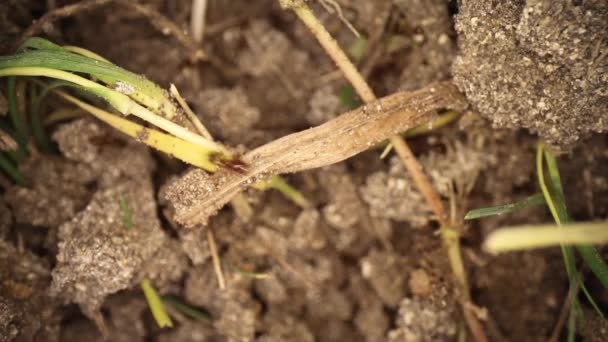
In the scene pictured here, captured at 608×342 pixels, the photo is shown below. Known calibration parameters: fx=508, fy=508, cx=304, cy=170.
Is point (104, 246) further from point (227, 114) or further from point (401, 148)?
point (401, 148)

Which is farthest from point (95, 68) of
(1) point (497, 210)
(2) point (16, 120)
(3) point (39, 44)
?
(1) point (497, 210)

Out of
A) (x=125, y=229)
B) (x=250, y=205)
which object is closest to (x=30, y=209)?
(x=125, y=229)

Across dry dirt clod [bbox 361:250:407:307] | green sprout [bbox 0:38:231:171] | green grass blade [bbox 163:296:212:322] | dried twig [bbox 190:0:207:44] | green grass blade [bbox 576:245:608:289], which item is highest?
dried twig [bbox 190:0:207:44]

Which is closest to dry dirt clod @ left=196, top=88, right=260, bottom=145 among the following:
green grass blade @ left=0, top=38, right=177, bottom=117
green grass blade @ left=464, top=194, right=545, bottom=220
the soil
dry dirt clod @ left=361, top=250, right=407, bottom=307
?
the soil

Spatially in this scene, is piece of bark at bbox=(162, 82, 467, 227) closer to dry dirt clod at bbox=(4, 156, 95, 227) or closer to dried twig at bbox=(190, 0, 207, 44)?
dry dirt clod at bbox=(4, 156, 95, 227)

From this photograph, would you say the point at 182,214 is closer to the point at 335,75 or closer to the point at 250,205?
the point at 250,205
